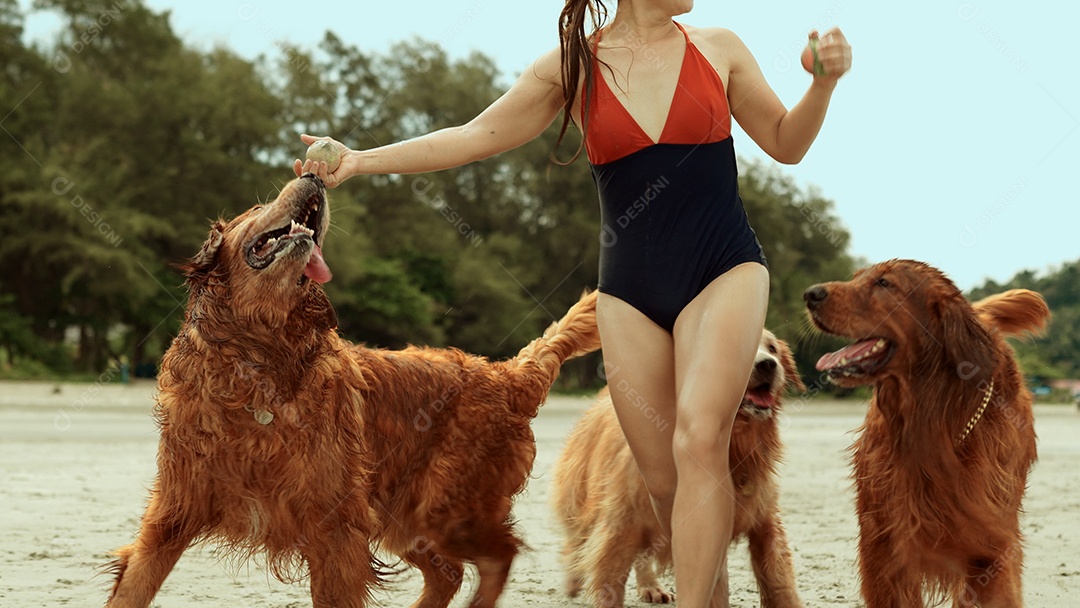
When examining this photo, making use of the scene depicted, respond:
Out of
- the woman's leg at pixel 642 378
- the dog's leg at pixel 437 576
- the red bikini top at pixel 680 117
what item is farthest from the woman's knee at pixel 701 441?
the dog's leg at pixel 437 576

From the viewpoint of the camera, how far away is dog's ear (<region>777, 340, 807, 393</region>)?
624cm

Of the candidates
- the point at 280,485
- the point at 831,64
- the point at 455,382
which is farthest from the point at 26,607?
the point at 831,64

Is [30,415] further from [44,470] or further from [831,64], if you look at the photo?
[831,64]

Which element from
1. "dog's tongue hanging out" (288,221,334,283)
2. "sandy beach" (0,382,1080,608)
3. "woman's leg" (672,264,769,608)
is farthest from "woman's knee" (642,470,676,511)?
"dog's tongue hanging out" (288,221,334,283)

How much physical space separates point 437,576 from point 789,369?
2245 mm

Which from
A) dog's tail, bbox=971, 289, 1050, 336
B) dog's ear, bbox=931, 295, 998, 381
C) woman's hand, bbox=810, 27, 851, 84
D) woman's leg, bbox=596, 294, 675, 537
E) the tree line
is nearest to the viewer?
woman's hand, bbox=810, 27, 851, 84

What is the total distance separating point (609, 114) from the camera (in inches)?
162

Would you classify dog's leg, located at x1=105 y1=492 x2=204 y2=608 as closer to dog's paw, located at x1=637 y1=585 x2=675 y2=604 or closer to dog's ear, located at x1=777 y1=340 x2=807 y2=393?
dog's paw, located at x1=637 y1=585 x2=675 y2=604

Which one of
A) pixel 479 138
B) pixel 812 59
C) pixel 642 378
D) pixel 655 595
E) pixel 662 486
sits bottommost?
pixel 655 595

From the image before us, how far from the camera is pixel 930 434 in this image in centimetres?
476

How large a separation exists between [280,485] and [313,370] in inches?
18.7

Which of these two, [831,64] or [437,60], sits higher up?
[437,60]

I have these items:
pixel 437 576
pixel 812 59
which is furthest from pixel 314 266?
pixel 812 59

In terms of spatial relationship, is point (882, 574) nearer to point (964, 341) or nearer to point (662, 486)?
point (964, 341)
